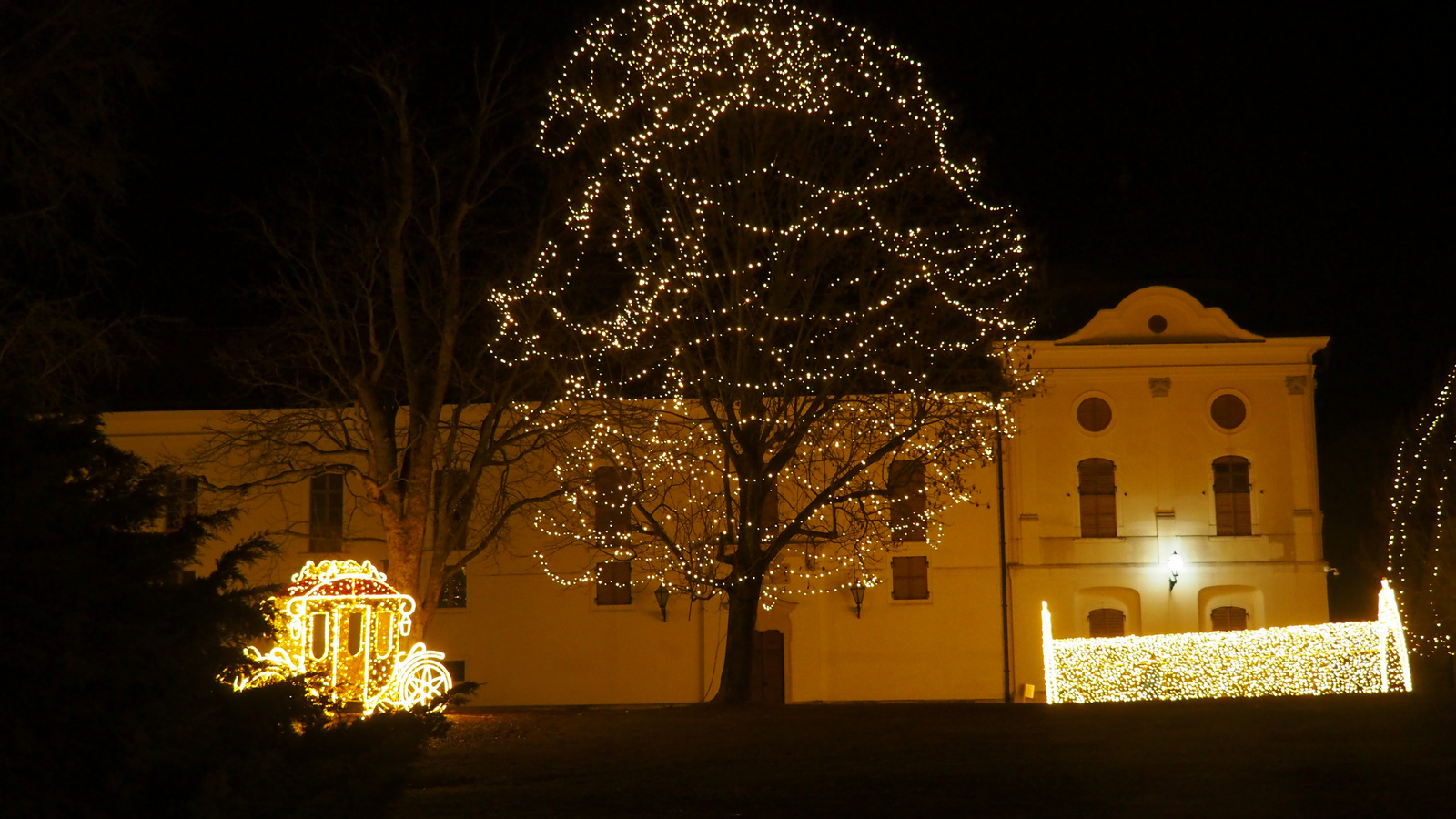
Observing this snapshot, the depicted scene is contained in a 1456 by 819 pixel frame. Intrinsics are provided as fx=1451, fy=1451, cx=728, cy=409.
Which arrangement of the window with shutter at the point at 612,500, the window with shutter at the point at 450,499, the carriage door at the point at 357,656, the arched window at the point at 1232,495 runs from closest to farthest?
the carriage door at the point at 357,656 → the window with shutter at the point at 612,500 → the window with shutter at the point at 450,499 → the arched window at the point at 1232,495

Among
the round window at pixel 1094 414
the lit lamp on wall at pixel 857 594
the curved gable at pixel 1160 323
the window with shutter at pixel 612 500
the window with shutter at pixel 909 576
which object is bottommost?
the lit lamp on wall at pixel 857 594

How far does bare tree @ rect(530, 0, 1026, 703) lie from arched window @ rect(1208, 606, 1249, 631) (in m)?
14.4

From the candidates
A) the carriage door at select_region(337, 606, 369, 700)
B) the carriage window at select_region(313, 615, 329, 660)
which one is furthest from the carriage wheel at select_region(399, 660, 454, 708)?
the carriage window at select_region(313, 615, 329, 660)

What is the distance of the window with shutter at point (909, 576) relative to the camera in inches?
1350

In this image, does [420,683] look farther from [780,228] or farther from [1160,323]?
[1160,323]

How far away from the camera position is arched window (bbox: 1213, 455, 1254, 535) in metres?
34.2

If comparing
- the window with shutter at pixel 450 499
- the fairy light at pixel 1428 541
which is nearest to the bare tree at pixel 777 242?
the fairy light at pixel 1428 541

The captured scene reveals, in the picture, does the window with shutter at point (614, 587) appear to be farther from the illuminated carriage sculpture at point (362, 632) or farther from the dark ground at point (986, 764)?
the dark ground at point (986, 764)

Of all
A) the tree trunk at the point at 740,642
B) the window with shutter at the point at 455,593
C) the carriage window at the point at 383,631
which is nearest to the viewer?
the tree trunk at the point at 740,642

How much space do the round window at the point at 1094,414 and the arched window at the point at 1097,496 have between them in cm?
78

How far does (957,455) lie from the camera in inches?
887

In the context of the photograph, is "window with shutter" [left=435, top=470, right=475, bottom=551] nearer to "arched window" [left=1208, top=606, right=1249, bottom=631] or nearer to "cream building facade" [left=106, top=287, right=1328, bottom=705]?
"cream building facade" [left=106, top=287, right=1328, bottom=705]

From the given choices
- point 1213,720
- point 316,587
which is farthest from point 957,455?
point 316,587

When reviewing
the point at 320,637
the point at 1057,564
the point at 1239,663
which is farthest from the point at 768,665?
the point at 1239,663
